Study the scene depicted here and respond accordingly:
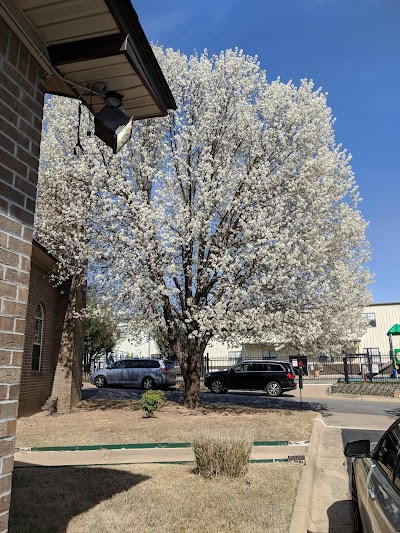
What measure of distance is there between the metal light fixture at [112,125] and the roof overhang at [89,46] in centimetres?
14

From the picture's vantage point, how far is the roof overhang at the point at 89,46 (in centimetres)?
291

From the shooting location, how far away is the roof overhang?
9.55 ft

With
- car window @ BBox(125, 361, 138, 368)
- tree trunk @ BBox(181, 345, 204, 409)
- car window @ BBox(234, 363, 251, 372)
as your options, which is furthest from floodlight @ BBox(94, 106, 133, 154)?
car window @ BBox(125, 361, 138, 368)

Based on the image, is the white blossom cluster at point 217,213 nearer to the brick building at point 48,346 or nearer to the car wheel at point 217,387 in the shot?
the brick building at point 48,346

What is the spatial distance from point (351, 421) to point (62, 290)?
9.49 meters

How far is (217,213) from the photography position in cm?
1448

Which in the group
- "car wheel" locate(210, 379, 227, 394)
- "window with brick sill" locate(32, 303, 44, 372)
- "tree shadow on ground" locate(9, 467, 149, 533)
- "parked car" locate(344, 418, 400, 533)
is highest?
"window with brick sill" locate(32, 303, 44, 372)

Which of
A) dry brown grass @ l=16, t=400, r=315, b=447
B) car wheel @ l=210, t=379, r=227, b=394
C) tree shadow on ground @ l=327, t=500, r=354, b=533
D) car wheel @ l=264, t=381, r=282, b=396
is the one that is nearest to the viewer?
tree shadow on ground @ l=327, t=500, r=354, b=533

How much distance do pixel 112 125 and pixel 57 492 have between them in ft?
14.6

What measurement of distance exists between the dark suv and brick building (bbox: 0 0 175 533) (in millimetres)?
20489

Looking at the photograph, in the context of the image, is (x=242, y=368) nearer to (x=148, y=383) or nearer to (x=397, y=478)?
(x=148, y=383)

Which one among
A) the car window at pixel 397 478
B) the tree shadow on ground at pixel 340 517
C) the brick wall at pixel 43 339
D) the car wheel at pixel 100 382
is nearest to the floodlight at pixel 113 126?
the car window at pixel 397 478

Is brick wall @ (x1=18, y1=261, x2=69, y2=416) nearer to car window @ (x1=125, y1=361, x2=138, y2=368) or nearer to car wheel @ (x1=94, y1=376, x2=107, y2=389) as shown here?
car window @ (x1=125, y1=361, x2=138, y2=368)

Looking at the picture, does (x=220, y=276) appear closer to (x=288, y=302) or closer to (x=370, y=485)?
(x=288, y=302)
